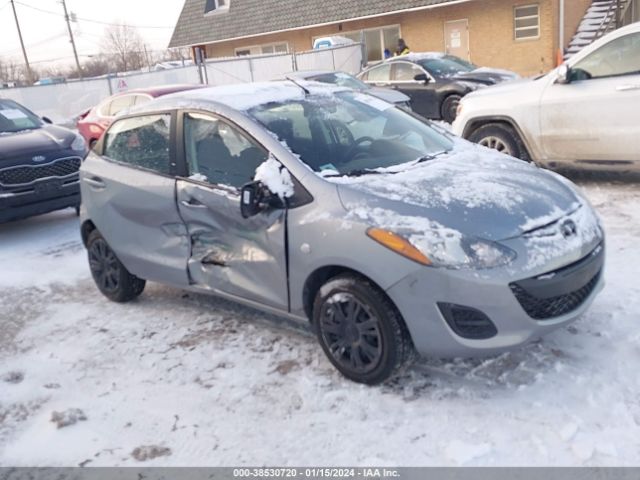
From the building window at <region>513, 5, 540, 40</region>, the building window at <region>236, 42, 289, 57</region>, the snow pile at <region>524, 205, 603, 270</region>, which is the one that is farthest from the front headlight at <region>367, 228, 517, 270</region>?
the building window at <region>236, 42, 289, 57</region>

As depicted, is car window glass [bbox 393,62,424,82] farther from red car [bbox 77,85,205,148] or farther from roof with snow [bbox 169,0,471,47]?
roof with snow [bbox 169,0,471,47]

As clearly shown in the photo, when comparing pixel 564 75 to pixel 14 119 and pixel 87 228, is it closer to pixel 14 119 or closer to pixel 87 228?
pixel 87 228

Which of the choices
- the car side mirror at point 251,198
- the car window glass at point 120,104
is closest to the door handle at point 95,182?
the car side mirror at point 251,198

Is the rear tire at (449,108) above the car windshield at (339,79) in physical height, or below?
below

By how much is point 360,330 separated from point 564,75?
4.63 m

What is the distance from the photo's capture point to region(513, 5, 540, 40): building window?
761 inches

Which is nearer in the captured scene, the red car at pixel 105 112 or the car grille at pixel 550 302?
the car grille at pixel 550 302

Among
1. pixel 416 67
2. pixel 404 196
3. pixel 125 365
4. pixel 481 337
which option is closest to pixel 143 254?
pixel 125 365

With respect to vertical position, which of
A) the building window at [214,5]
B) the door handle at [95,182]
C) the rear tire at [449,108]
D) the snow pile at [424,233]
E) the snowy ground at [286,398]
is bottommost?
the snowy ground at [286,398]

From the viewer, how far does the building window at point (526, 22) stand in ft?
63.4

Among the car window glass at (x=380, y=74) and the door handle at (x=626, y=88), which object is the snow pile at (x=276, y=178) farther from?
the car window glass at (x=380, y=74)

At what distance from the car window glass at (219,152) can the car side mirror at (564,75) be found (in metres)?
4.24

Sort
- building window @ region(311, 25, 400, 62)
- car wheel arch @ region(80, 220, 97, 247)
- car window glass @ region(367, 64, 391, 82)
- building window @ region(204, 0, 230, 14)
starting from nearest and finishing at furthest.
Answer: car wheel arch @ region(80, 220, 97, 247) → car window glass @ region(367, 64, 391, 82) → building window @ region(311, 25, 400, 62) → building window @ region(204, 0, 230, 14)

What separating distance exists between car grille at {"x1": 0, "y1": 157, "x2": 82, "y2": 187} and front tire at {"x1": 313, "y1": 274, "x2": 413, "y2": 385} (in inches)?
Answer: 202
